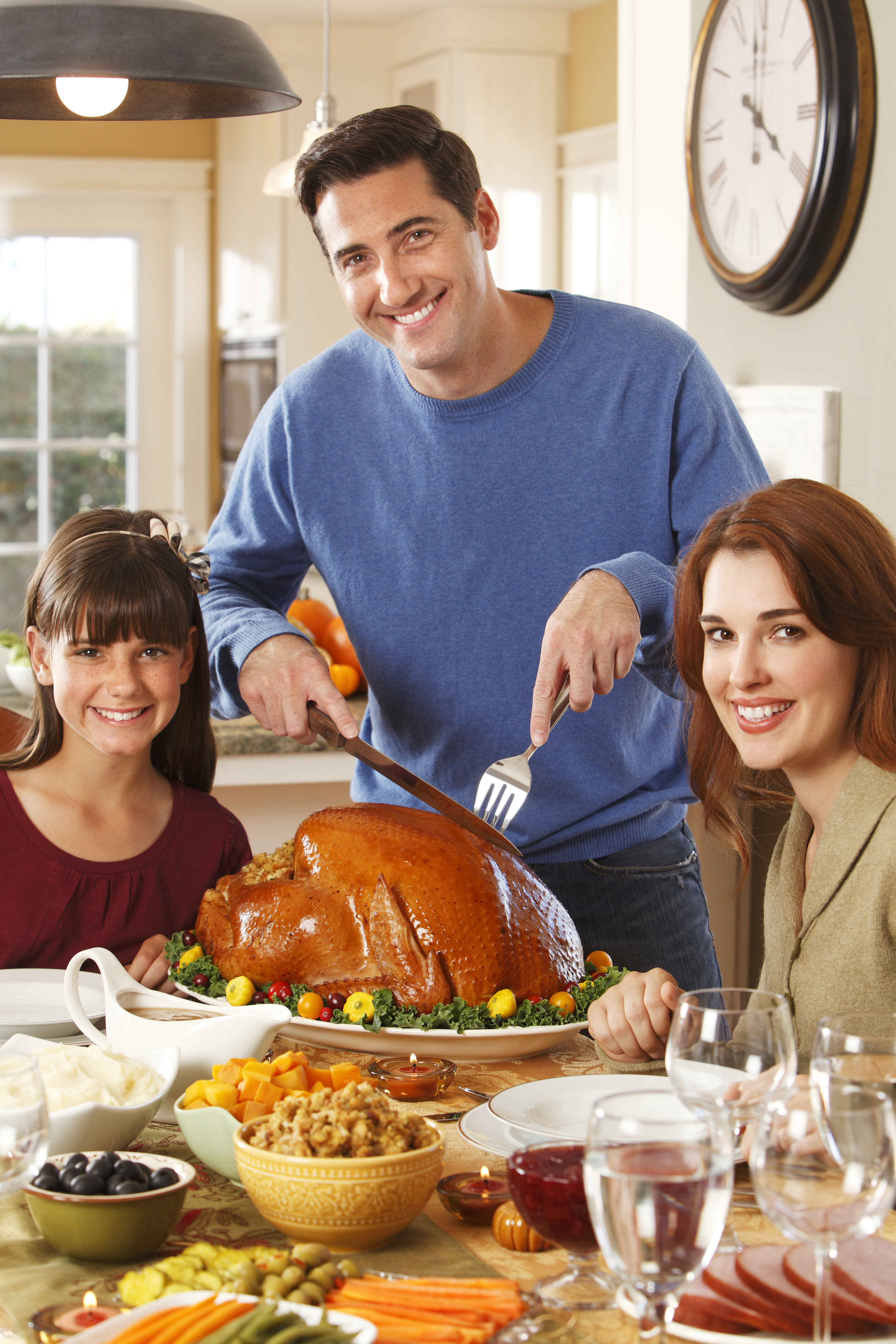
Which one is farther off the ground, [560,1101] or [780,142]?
[780,142]

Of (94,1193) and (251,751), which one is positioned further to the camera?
(251,751)

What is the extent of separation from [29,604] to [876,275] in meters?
1.57

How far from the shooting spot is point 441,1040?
4.36 feet


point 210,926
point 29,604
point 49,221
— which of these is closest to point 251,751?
point 29,604

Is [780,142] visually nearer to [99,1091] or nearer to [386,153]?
[386,153]

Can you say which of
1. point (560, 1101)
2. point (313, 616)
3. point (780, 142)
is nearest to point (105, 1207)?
point (560, 1101)

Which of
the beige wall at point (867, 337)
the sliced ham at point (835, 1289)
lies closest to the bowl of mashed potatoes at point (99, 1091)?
the sliced ham at point (835, 1289)

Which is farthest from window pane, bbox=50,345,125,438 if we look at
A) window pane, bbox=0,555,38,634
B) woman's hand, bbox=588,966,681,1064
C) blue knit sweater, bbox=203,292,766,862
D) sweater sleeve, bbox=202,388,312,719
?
woman's hand, bbox=588,966,681,1064

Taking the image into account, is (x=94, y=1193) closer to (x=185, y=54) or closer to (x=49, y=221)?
(x=185, y=54)

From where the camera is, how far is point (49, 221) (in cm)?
674

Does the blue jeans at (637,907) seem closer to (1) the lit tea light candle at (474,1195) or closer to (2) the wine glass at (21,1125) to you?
(1) the lit tea light candle at (474,1195)

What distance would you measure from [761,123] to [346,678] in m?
1.45

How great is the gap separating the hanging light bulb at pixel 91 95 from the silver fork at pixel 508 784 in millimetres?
742

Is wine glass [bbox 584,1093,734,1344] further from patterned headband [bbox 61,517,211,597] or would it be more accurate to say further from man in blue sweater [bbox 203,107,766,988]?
patterned headband [bbox 61,517,211,597]
